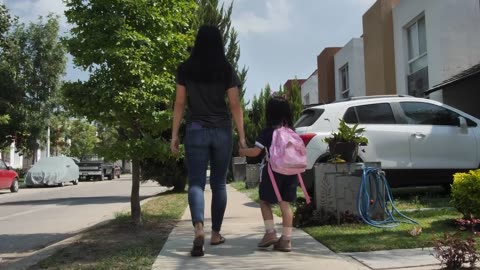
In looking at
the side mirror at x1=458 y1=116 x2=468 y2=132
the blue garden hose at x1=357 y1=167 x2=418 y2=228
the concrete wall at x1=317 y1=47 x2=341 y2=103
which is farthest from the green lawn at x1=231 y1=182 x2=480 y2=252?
the concrete wall at x1=317 y1=47 x2=341 y2=103

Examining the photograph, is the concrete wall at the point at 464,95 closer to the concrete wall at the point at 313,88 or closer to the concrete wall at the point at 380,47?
the concrete wall at the point at 380,47

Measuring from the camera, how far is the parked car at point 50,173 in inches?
1149

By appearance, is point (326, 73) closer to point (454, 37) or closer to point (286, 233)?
point (454, 37)

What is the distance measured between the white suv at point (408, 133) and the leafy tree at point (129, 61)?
8.59 feet

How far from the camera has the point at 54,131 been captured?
152 feet

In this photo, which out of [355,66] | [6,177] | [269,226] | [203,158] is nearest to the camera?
[203,158]

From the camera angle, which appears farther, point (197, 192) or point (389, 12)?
point (389, 12)

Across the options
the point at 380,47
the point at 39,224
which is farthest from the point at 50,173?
the point at 39,224

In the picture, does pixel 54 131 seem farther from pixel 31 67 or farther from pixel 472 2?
pixel 472 2

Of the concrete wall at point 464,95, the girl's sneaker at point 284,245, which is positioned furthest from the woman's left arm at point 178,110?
the concrete wall at point 464,95

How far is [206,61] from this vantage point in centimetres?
543

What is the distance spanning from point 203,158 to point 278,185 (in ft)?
2.87

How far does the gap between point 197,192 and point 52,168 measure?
26733 millimetres

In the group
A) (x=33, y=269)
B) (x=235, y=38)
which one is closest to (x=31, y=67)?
(x=235, y=38)
